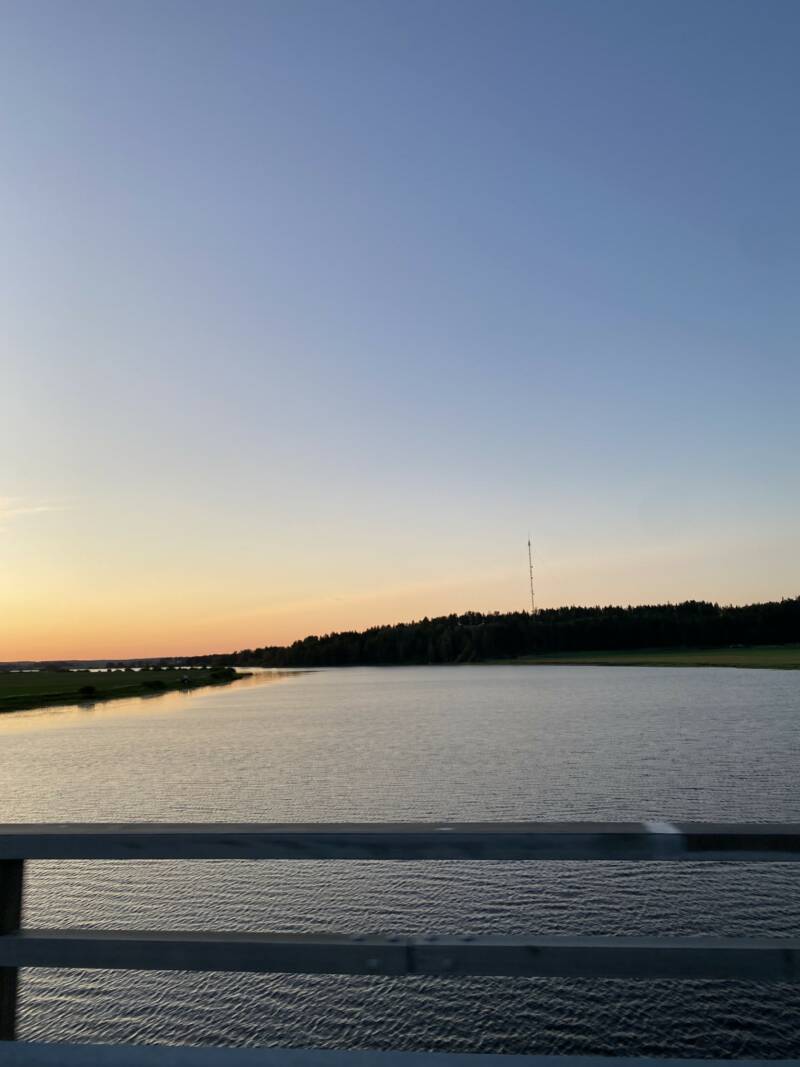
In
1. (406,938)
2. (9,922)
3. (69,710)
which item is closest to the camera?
(406,938)

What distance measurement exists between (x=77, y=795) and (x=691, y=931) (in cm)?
2481

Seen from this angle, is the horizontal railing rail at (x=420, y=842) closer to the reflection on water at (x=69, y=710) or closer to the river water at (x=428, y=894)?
the river water at (x=428, y=894)

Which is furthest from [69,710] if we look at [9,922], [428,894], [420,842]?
[420,842]

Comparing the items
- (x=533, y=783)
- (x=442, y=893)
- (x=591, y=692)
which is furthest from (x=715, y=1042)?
(x=591, y=692)

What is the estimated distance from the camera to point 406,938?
12.5 ft

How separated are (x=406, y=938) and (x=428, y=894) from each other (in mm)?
12515

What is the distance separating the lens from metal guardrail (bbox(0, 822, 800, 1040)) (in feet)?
12.0

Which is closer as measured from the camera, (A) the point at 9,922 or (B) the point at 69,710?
(A) the point at 9,922

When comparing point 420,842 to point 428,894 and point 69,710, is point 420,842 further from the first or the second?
point 69,710

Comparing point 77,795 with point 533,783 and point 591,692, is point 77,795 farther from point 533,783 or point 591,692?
point 591,692

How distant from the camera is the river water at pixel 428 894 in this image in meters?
9.60

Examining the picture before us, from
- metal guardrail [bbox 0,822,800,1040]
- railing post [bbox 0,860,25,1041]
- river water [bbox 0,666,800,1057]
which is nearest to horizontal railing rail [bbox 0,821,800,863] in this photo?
metal guardrail [bbox 0,822,800,1040]

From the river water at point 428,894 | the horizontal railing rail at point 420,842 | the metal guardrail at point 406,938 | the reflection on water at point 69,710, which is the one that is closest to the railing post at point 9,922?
the metal guardrail at point 406,938

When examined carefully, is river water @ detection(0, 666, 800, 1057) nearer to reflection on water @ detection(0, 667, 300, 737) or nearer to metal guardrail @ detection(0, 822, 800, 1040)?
metal guardrail @ detection(0, 822, 800, 1040)
